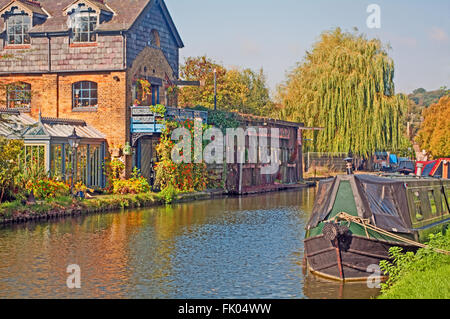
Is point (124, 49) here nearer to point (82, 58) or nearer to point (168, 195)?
point (82, 58)

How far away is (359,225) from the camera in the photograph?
14805mm

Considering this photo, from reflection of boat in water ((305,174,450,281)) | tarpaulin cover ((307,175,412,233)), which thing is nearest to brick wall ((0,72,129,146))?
reflection of boat in water ((305,174,450,281))

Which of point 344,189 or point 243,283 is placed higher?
point 344,189

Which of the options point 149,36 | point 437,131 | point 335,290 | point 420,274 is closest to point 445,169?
point 149,36

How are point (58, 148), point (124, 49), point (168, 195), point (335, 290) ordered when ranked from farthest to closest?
point (124, 49) → point (168, 195) → point (58, 148) → point (335, 290)

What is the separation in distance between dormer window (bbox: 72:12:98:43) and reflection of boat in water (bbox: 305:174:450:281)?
21.3 m

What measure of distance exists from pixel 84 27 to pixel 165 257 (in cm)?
2054

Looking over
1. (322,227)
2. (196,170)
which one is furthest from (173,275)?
(196,170)

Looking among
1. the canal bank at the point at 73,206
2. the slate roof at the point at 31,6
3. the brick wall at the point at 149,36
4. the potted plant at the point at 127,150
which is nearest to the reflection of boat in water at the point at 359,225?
the canal bank at the point at 73,206

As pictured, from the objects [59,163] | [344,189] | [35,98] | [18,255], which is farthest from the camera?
[35,98]

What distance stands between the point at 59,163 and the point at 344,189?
17876 millimetres
